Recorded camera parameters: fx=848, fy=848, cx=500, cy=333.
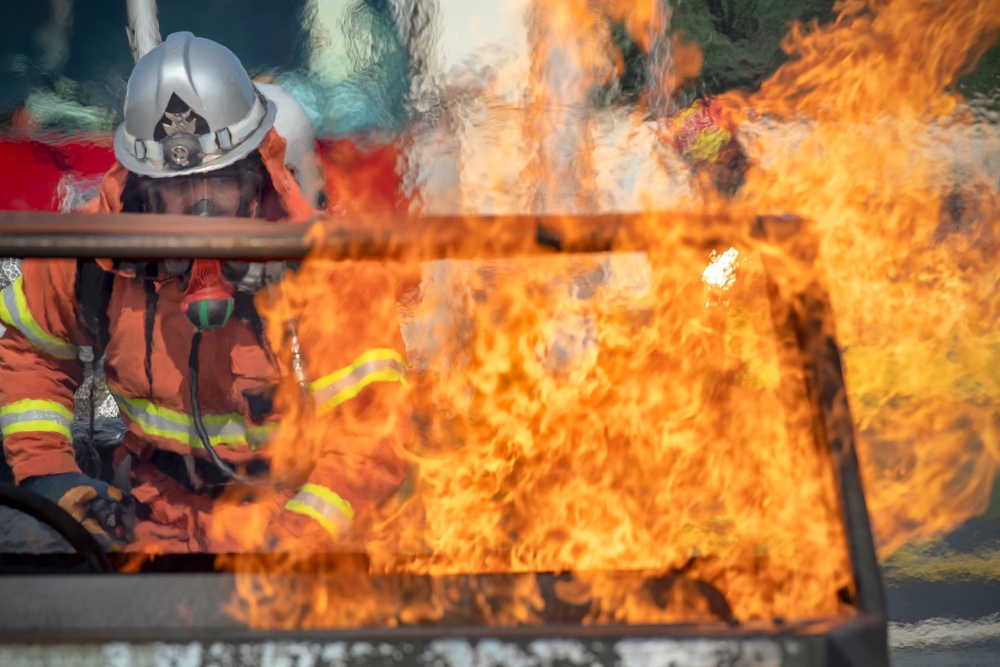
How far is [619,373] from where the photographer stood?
3268 millimetres

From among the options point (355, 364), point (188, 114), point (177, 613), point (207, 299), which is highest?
point (188, 114)

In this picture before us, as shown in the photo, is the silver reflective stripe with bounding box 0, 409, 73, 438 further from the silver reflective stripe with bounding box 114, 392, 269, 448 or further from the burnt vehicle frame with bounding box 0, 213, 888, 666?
the burnt vehicle frame with bounding box 0, 213, 888, 666

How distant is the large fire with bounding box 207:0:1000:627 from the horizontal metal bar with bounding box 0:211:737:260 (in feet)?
0.14

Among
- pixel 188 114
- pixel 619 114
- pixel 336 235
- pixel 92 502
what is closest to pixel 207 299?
pixel 92 502

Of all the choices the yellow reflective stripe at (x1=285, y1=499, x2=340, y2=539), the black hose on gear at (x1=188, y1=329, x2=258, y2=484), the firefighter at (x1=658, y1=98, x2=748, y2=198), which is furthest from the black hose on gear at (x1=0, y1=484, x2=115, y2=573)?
the firefighter at (x1=658, y1=98, x2=748, y2=198)

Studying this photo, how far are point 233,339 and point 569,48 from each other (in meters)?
4.36

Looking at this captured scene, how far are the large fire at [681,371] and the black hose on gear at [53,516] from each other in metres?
Answer: 0.28

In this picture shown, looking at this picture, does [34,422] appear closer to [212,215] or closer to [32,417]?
[32,417]

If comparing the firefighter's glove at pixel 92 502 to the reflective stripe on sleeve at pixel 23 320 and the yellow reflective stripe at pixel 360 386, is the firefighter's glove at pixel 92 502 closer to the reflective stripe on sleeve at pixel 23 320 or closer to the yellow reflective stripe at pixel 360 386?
→ the reflective stripe on sleeve at pixel 23 320

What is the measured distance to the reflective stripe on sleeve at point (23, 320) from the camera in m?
2.42

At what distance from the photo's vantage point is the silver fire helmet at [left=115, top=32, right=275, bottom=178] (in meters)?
2.61

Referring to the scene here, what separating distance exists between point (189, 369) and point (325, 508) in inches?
22.7

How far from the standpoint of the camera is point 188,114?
272 cm

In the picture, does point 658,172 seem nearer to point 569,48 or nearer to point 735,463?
point 569,48
